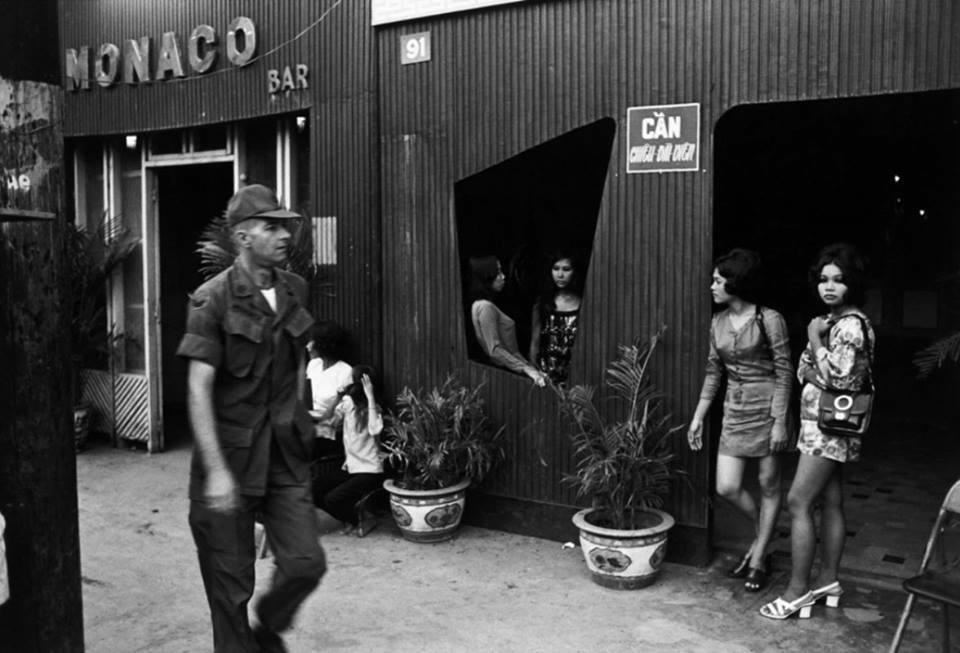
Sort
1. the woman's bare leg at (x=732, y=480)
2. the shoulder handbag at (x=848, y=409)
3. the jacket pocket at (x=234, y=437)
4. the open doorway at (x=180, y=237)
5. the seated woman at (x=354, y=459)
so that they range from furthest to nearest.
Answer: the open doorway at (x=180, y=237) → the seated woman at (x=354, y=459) → the woman's bare leg at (x=732, y=480) → the shoulder handbag at (x=848, y=409) → the jacket pocket at (x=234, y=437)

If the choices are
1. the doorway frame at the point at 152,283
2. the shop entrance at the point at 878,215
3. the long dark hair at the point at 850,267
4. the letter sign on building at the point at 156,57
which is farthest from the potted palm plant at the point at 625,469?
the doorway frame at the point at 152,283

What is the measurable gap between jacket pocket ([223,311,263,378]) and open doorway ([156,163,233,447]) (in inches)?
271

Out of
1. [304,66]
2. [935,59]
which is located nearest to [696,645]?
[935,59]

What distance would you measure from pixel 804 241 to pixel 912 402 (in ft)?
6.96

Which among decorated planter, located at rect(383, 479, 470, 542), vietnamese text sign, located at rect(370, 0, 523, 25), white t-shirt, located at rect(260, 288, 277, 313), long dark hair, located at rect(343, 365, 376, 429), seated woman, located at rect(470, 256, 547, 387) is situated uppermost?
vietnamese text sign, located at rect(370, 0, 523, 25)

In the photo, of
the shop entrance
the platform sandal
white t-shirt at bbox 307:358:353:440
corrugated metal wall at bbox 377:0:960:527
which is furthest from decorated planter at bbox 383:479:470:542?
the shop entrance

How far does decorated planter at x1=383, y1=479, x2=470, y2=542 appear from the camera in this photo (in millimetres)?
6316

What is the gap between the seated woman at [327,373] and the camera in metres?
6.75

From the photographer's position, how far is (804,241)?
11.0 meters

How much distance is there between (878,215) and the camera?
1059cm

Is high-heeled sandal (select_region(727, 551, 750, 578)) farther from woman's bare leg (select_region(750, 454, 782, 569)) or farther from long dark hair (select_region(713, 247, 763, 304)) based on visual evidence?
long dark hair (select_region(713, 247, 763, 304))

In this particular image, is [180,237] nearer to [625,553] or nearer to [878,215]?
[625,553]

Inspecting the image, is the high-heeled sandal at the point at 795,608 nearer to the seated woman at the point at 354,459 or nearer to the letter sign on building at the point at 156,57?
the seated woman at the point at 354,459

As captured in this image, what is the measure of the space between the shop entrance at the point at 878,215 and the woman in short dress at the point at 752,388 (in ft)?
11.1
